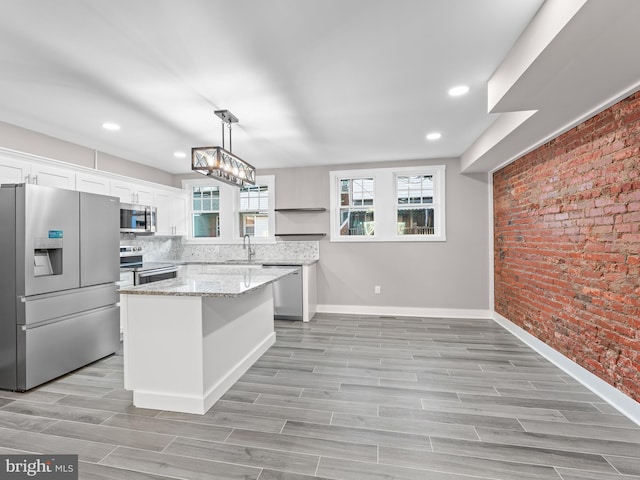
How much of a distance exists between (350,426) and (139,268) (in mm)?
3443

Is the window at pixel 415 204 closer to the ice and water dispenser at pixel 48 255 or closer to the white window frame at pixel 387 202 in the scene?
the white window frame at pixel 387 202

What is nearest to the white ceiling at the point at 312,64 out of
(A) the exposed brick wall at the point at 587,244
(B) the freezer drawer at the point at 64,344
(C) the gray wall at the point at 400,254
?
(A) the exposed brick wall at the point at 587,244

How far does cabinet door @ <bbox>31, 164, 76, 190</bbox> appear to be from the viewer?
331cm

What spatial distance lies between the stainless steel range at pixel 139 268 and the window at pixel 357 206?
2.75m

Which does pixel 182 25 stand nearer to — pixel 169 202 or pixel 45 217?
pixel 45 217

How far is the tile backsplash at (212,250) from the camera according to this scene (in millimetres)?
5391

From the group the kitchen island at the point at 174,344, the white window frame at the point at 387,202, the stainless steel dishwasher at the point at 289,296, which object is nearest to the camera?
the kitchen island at the point at 174,344

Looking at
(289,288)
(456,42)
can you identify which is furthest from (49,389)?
(456,42)

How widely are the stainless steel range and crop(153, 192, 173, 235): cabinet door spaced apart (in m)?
0.56

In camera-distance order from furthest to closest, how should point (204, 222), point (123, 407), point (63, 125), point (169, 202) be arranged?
point (204, 222) → point (169, 202) → point (63, 125) → point (123, 407)

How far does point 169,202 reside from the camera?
5.39 m

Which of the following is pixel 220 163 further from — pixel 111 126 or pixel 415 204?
pixel 415 204

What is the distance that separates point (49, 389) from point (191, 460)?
1770mm

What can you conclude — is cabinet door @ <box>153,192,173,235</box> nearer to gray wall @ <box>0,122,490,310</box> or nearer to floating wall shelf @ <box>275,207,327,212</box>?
gray wall @ <box>0,122,490,310</box>
